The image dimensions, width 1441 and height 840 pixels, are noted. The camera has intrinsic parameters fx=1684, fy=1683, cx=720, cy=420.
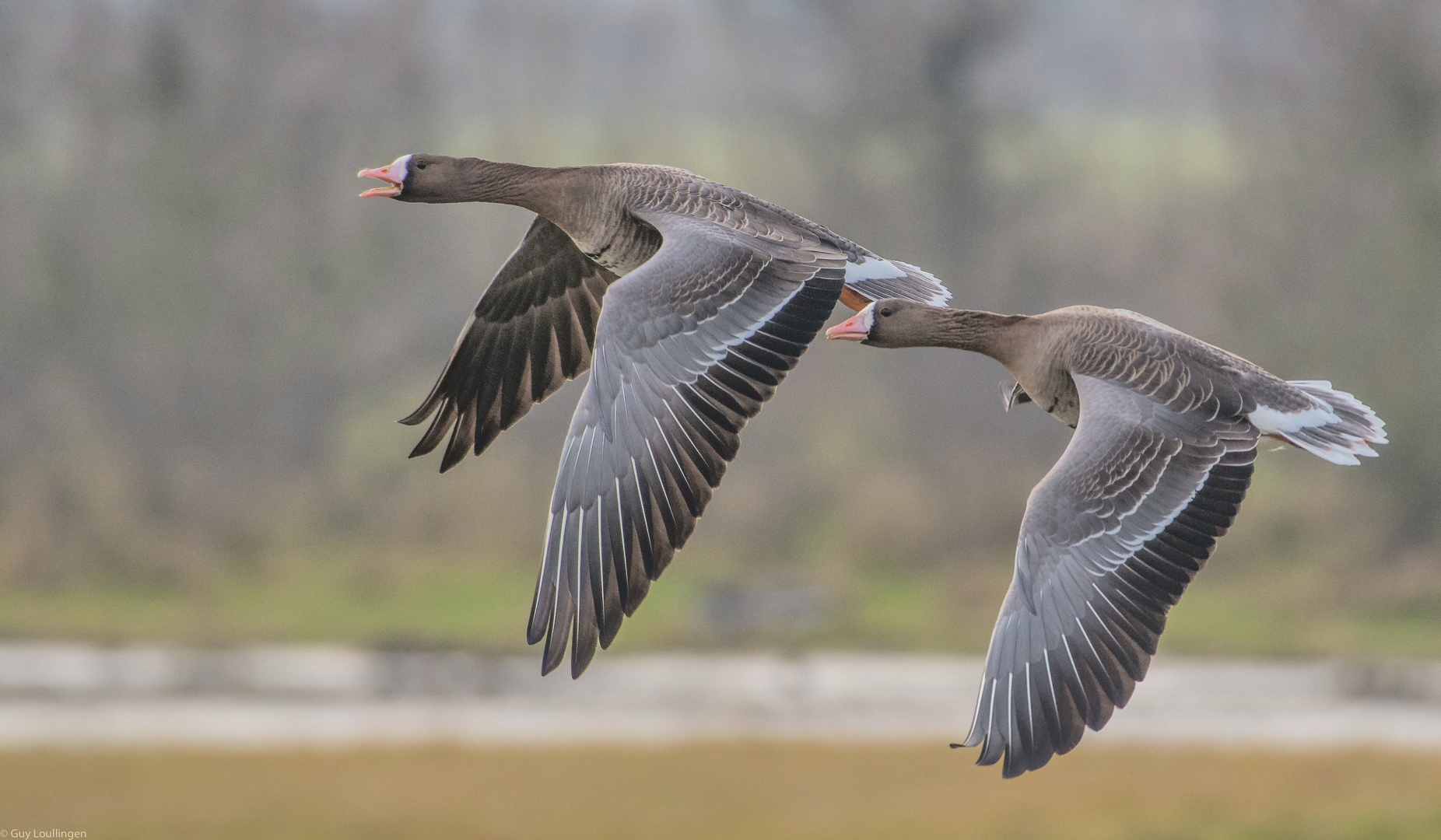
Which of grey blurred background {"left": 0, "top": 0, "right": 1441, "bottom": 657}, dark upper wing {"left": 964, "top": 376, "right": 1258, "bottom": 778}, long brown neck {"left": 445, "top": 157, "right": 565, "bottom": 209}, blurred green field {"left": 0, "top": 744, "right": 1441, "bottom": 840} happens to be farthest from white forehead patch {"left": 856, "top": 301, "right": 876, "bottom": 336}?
grey blurred background {"left": 0, "top": 0, "right": 1441, "bottom": 657}

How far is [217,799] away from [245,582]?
16.4 m

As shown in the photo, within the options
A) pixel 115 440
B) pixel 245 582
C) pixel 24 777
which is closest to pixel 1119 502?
pixel 24 777

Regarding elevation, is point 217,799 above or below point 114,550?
below

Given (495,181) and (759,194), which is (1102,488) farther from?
A: (759,194)

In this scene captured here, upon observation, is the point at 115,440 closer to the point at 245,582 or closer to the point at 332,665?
the point at 245,582

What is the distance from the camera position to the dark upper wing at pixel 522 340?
7.26 meters

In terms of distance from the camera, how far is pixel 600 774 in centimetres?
2348

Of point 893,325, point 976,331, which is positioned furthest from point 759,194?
point 976,331

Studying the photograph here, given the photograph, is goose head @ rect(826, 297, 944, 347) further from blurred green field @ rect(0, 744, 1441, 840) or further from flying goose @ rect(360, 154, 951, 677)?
blurred green field @ rect(0, 744, 1441, 840)

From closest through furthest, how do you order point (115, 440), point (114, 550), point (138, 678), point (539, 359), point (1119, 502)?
point (1119, 502) < point (539, 359) < point (138, 678) < point (114, 550) < point (115, 440)

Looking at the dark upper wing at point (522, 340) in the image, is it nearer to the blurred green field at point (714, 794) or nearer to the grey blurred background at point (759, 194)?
the blurred green field at point (714, 794)

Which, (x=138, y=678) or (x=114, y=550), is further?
(x=114, y=550)

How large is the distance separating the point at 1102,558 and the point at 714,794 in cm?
1823

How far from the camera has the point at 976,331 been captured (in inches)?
234
